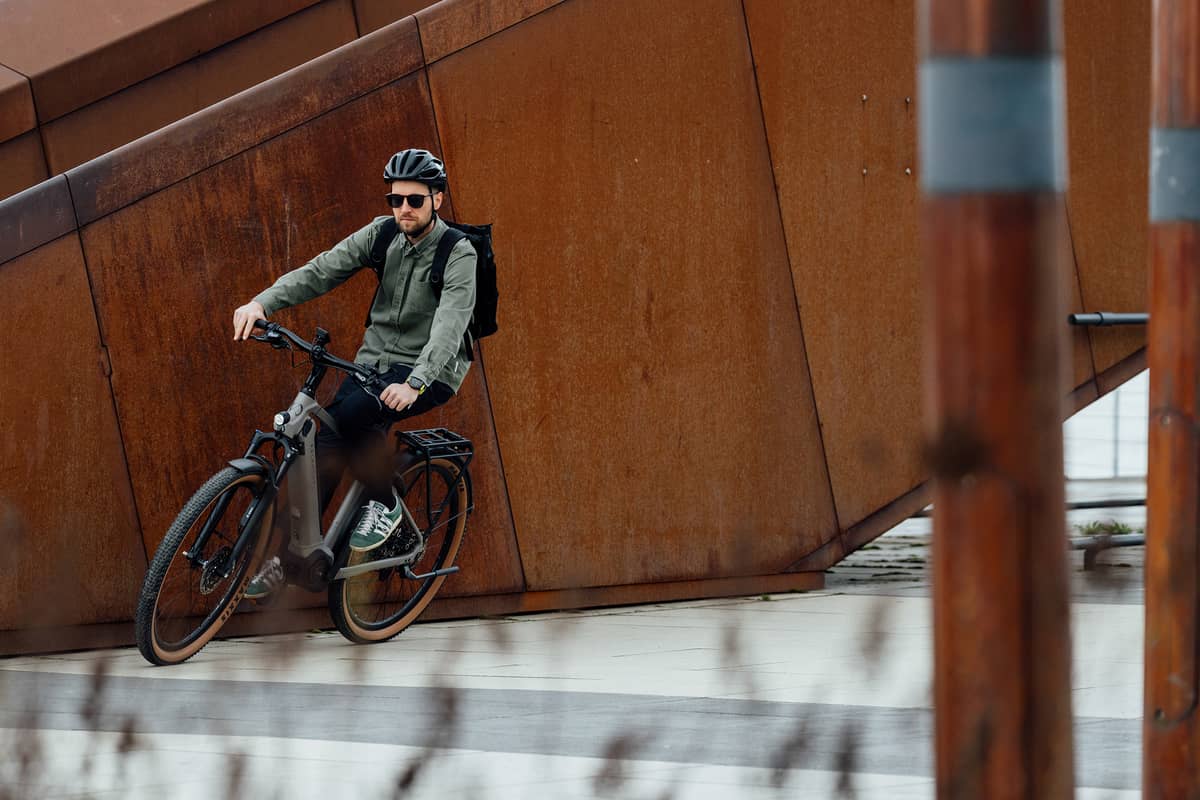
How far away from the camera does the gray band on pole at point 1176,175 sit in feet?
11.5

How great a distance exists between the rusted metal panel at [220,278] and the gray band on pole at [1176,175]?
5087 millimetres

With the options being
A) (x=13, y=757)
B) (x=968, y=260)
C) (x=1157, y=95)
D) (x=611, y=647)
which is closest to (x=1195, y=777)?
(x=1157, y=95)

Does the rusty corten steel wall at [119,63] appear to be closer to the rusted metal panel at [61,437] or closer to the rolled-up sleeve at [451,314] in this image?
the rusted metal panel at [61,437]

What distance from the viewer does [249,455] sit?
6965 mm

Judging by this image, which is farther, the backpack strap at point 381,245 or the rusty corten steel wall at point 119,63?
the rusty corten steel wall at point 119,63

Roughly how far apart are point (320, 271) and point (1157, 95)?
440 centimetres

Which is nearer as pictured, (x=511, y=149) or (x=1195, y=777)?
(x=1195, y=777)

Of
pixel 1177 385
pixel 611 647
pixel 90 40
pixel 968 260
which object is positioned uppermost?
pixel 90 40

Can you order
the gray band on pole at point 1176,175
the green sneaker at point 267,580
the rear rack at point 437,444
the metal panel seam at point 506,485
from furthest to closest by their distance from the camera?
1. the metal panel seam at point 506,485
2. the rear rack at point 437,444
3. the green sneaker at point 267,580
4. the gray band on pole at point 1176,175

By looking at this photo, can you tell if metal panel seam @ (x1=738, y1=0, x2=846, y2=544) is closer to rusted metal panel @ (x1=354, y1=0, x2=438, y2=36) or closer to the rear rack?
the rear rack

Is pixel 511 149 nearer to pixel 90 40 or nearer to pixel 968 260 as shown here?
pixel 90 40

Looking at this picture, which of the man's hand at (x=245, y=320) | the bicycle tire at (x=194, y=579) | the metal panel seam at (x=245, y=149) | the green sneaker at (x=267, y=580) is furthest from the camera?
the metal panel seam at (x=245, y=149)

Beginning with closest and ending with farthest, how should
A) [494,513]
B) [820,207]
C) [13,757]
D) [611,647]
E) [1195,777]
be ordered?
[13,757] < [1195,777] < [611,647] < [494,513] < [820,207]

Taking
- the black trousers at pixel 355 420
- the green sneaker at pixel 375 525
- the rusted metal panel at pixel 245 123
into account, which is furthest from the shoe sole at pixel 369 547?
the rusted metal panel at pixel 245 123
